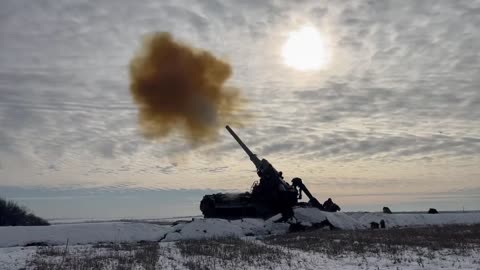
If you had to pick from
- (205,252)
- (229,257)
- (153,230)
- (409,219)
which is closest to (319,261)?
(229,257)

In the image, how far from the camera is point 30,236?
29.5 metres

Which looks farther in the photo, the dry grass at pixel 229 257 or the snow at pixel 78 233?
the snow at pixel 78 233

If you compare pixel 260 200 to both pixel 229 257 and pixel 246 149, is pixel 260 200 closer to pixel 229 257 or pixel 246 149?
pixel 246 149

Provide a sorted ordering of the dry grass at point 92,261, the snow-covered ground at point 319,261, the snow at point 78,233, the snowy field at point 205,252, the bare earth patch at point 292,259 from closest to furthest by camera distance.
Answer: the snow-covered ground at point 319,261 < the bare earth patch at point 292,259 < the snowy field at point 205,252 < the dry grass at point 92,261 < the snow at point 78,233

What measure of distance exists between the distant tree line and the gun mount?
35.2 m

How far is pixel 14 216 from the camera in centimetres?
6819

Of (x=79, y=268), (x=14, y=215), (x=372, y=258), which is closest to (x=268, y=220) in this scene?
(x=372, y=258)

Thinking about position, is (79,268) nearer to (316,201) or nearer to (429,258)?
(429,258)

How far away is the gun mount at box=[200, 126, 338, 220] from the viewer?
41.4 m

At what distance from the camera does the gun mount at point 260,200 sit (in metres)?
41.4

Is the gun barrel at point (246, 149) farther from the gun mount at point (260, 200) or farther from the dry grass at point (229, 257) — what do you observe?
the dry grass at point (229, 257)

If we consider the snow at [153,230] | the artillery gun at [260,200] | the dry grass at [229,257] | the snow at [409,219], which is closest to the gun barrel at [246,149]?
the artillery gun at [260,200]

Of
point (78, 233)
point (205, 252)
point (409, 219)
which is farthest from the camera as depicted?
point (409, 219)

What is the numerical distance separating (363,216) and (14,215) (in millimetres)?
49327
